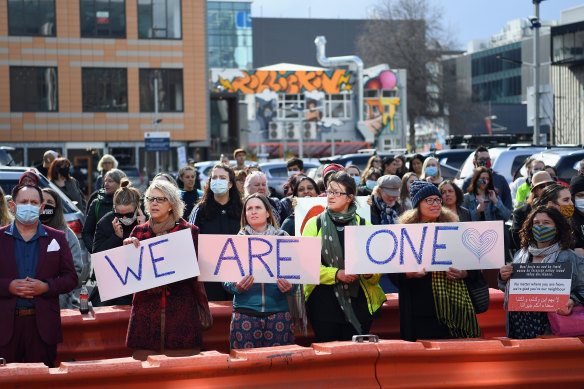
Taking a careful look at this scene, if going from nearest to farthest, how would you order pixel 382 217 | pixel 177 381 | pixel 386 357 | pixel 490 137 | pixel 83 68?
pixel 177 381 → pixel 386 357 → pixel 382 217 → pixel 490 137 → pixel 83 68

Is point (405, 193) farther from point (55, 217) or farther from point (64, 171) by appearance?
point (64, 171)

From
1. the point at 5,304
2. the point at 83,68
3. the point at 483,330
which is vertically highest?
the point at 83,68

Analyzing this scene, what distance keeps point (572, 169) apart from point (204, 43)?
36.0 metres

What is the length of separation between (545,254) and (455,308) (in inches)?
29.7

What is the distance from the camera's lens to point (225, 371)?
556cm

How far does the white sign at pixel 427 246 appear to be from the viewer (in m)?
6.67

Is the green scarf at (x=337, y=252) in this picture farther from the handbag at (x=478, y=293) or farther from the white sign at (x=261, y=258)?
the handbag at (x=478, y=293)

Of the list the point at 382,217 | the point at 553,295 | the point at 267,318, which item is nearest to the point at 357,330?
the point at 267,318

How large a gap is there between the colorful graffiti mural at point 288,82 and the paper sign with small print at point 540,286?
63959 mm

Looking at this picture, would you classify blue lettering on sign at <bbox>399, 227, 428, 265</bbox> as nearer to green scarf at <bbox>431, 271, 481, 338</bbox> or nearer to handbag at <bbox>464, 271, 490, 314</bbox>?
green scarf at <bbox>431, 271, 481, 338</bbox>

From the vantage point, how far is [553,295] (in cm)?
638

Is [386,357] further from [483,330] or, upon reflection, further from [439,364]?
[483,330]

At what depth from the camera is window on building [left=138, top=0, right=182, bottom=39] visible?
48.5 meters

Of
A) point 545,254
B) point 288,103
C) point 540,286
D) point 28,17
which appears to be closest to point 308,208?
point 545,254
